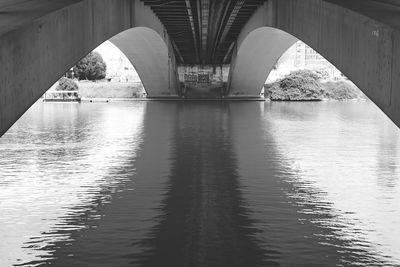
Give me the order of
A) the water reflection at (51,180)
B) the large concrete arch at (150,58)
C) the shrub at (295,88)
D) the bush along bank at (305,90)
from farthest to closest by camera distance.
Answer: the bush along bank at (305,90), the shrub at (295,88), the large concrete arch at (150,58), the water reflection at (51,180)

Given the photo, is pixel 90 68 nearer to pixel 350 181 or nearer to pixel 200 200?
pixel 350 181

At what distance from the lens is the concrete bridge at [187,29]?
1398 cm

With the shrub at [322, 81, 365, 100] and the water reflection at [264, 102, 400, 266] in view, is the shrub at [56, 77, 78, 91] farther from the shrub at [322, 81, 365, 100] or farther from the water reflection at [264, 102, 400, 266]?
the water reflection at [264, 102, 400, 266]

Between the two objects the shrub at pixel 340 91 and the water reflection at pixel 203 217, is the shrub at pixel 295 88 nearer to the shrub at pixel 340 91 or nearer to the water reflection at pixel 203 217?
the shrub at pixel 340 91

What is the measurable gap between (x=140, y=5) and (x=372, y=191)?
24.6m

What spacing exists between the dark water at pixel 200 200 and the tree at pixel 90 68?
222 ft

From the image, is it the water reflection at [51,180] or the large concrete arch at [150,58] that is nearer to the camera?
the water reflection at [51,180]

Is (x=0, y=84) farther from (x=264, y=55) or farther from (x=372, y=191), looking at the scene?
(x=264, y=55)

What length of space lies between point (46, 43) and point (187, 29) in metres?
39.6

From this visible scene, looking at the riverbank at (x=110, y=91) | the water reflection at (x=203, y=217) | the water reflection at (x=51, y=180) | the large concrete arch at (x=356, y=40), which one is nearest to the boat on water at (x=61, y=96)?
the riverbank at (x=110, y=91)

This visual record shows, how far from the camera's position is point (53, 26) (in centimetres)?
1811

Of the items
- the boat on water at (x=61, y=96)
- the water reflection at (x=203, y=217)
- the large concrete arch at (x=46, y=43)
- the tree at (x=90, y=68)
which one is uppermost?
the tree at (x=90, y=68)

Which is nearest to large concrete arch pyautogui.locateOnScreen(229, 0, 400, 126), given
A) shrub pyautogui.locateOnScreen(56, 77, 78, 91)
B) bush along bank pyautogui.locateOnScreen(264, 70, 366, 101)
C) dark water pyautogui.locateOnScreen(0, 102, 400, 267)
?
dark water pyautogui.locateOnScreen(0, 102, 400, 267)

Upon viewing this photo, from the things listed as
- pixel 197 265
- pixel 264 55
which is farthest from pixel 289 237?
Result: pixel 264 55
